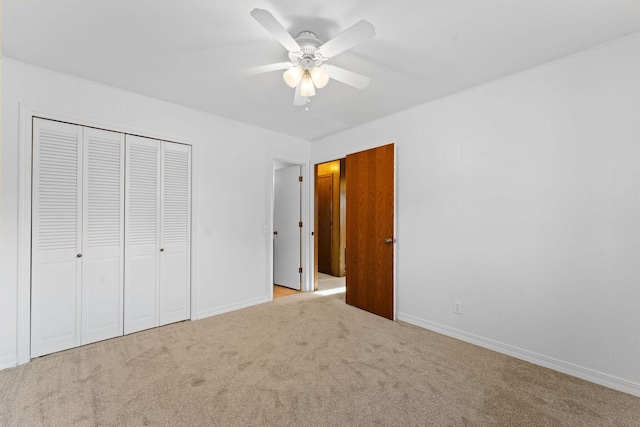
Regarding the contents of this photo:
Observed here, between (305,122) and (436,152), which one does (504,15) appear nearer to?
(436,152)

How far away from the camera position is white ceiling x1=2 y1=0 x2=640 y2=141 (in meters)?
1.69

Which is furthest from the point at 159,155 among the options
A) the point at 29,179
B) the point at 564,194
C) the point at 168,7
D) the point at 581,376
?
the point at 581,376

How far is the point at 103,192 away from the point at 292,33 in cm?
226

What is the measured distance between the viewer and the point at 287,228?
4766mm

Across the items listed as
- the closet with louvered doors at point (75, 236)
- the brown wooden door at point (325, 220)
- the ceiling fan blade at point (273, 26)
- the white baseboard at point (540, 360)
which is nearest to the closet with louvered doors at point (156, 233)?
the closet with louvered doors at point (75, 236)

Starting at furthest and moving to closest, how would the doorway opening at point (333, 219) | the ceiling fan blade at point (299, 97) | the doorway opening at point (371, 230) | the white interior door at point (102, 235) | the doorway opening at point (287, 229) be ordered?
the doorway opening at point (333, 219)
the doorway opening at point (287, 229)
the doorway opening at point (371, 230)
the white interior door at point (102, 235)
the ceiling fan blade at point (299, 97)

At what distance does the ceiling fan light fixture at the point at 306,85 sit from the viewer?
204 centimetres

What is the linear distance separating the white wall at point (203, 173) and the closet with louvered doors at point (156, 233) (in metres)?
0.12

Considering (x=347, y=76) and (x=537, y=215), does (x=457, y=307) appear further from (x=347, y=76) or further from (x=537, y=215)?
(x=347, y=76)

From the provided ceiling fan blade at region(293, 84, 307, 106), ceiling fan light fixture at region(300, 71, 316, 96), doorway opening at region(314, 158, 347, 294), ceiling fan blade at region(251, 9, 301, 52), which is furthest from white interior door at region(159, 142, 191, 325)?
doorway opening at region(314, 158, 347, 294)

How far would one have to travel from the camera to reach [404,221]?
129 inches

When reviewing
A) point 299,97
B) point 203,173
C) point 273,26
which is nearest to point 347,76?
point 299,97

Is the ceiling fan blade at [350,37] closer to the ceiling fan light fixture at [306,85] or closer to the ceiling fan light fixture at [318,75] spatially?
the ceiling fan light fixture at [318,75]

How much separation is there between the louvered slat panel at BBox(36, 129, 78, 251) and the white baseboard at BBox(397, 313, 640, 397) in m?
3.51
